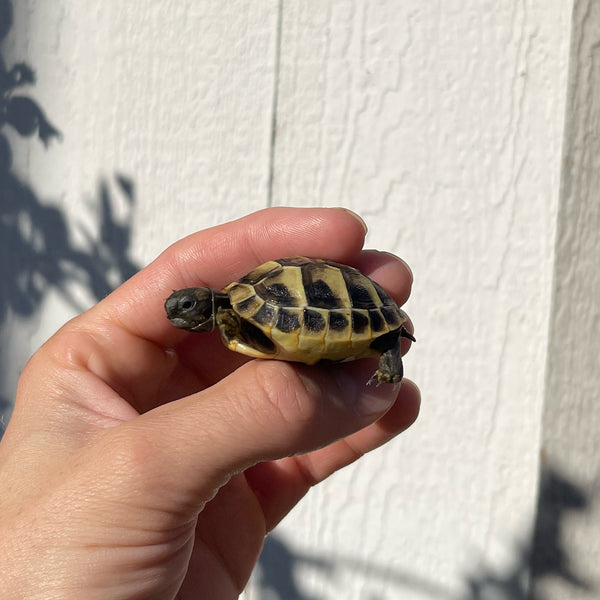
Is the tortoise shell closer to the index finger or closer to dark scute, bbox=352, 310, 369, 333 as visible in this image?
dark scute, bbox=352, 310, 369, 333

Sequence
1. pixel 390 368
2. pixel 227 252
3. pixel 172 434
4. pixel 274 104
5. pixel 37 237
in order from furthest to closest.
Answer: pixel 37 237 → pixel 274 104 → pixel 227 252 → pixel 390 368 → pixel 172 434

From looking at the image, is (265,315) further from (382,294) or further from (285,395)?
(382,294)

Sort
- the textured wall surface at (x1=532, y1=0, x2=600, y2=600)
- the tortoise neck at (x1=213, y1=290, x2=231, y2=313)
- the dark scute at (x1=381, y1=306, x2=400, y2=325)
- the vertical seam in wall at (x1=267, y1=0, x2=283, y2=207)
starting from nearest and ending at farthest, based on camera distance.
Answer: the dark scute at (x1=381, y1=306, x2=400, y2=325) < the tortoise neck at (x1=213, y1=290, x2=231, y2=313) < the textured wall surface at (x1=532, y1=0, x2=600, y2=600) < the vertical seam in wall at (x1=267, y1=0, x2=283, y2=207)

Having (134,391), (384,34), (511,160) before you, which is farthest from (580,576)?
(384,34)

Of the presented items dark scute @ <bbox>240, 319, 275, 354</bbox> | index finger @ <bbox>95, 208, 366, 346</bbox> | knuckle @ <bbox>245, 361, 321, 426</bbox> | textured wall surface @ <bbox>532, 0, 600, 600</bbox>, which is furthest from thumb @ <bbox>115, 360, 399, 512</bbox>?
textured wall surface @ <bbox>532, 0, 600, 600</bbox>

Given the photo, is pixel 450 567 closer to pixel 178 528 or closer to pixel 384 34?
pixel 178 528

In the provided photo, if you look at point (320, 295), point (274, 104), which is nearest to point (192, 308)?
point (320, 295)
